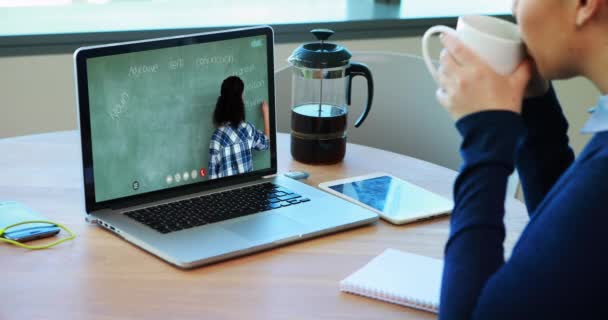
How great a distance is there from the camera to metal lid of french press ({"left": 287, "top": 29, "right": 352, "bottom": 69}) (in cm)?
171

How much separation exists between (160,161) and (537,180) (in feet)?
2.04

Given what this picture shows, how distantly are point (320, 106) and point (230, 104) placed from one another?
303 mm

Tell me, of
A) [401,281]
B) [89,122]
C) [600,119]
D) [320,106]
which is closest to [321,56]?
[320,106]

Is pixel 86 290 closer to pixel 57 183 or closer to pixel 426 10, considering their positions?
pixel 57 183

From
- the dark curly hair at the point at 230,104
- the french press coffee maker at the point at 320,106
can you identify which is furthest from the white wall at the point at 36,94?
the dark curly hair at the point at 230,104

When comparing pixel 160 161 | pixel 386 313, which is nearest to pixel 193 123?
pixel 160 161

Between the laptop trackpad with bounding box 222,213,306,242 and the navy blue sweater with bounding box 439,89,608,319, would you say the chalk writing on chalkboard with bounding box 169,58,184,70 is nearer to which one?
the laptop trackpad with bounding box 222,213,306,242

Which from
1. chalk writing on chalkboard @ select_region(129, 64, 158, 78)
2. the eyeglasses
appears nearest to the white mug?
chalk writing on chalkboard @ select_region(129, 64, 158, 78)

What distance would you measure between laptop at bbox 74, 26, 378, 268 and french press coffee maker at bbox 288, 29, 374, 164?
0.43ft

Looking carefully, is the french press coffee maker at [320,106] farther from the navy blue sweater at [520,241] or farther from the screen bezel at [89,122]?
the navy blue sweater at [520,241]

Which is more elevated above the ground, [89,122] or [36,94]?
[89,122]

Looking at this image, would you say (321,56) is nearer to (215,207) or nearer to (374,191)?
(374,191)

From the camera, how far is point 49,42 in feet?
8.51

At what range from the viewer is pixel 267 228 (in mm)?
1419
